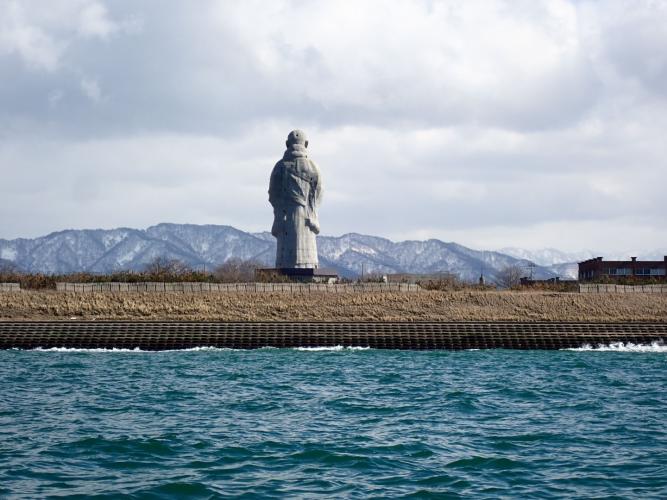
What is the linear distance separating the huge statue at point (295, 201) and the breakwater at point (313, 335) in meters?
27.7

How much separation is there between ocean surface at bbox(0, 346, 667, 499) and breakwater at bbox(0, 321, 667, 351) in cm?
1041

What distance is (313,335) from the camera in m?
41.6

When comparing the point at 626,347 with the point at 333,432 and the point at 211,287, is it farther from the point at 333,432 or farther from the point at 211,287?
the point at 333,432

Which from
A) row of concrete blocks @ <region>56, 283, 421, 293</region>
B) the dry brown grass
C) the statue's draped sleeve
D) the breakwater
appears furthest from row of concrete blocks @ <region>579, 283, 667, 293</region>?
the statue's draped sleeve

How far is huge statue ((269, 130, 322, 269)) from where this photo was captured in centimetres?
7125

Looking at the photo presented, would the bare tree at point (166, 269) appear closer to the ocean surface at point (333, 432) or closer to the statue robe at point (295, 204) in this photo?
the statue robe at point (295, 204)

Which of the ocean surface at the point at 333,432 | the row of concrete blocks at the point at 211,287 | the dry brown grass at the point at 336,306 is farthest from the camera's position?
the row of concrete blocks at the point at 211,287

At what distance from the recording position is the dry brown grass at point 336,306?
157ft

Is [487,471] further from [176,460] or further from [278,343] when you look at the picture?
[278,343]

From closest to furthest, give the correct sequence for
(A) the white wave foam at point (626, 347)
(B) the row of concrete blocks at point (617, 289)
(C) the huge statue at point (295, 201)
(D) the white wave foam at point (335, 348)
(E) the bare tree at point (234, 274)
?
1. (D) the white wave foam at point (335, 348)
2. (A) the white wave foam at point (626, 347)
3. (B) the row of concrete blocks at point (617, 289)
4. (E) the bare tree at point (234, 274)
5. (C) the huge statue at point (295, 201)

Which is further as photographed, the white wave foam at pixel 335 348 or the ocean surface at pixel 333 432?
the white wave foam at pixel 335 348

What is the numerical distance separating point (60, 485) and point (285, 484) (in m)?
3.35

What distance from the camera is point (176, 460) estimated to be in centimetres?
1555

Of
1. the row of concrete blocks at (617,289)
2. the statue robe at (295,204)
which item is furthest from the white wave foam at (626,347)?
the statue robe at (295,204)
